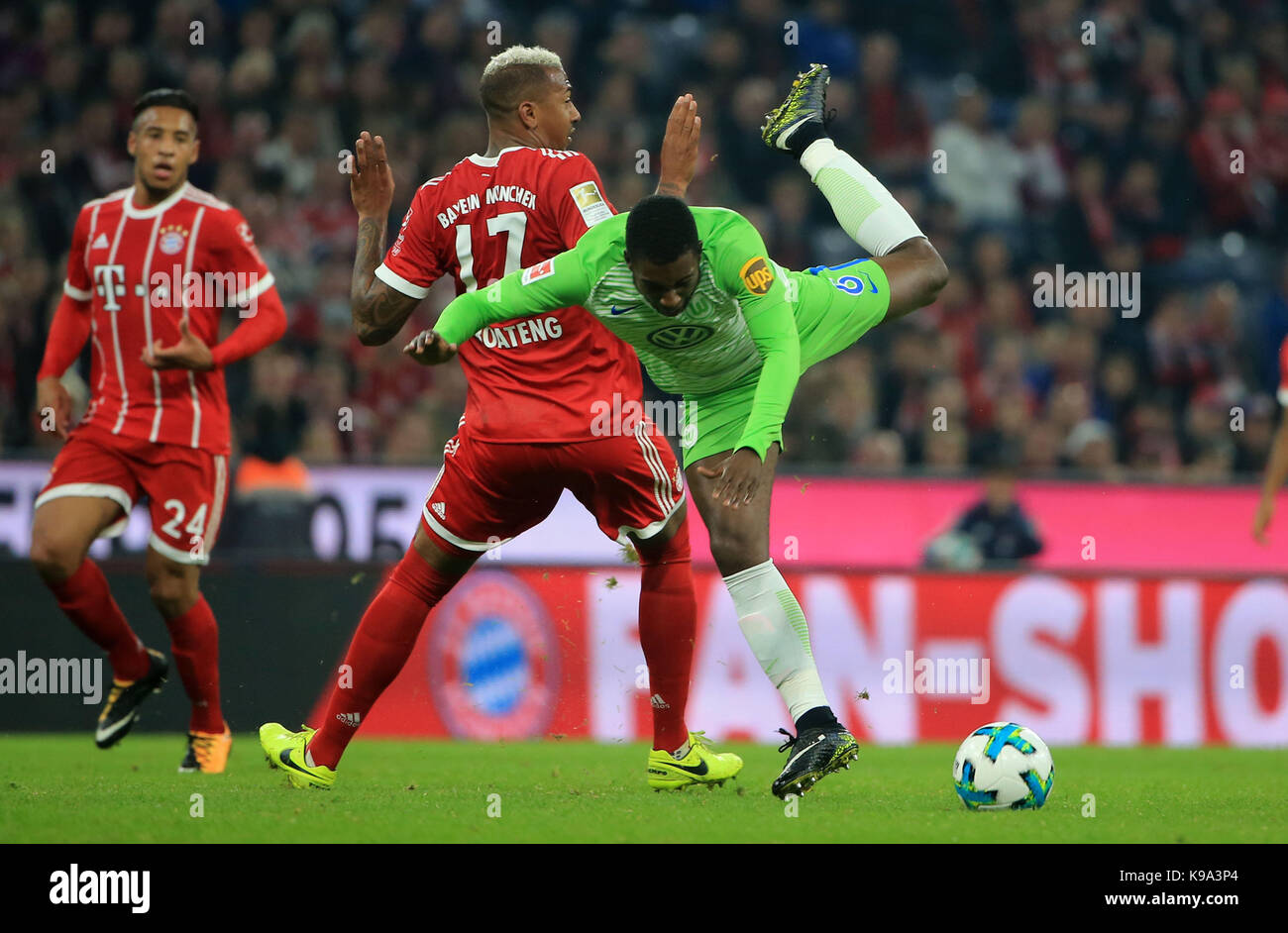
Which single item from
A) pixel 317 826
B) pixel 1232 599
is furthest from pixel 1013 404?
pixel 317 826

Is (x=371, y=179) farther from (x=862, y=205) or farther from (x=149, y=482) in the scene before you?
(x=862, y=205)

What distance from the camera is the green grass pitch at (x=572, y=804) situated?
452cm

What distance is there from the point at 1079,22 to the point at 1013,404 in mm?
4517

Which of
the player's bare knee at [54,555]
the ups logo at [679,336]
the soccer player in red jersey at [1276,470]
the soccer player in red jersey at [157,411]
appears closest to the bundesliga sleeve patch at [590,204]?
the ups logo at [679,336]

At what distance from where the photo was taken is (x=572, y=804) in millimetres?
5277

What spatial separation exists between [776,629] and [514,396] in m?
1.13

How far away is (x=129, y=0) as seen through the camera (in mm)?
13359

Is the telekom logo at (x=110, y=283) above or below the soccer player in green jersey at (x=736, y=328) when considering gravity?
above

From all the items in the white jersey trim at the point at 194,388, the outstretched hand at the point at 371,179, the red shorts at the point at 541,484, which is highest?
the outstretched hand at the point at 371,179

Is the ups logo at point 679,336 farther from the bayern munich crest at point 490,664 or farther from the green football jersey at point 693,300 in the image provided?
the bayern munich crest at point 490,664

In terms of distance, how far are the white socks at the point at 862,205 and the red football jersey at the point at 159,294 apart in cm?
217

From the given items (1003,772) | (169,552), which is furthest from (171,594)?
(1003,772)

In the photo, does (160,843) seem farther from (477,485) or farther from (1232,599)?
(1232,599)

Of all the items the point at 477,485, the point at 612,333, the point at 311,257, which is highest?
the point at 311,257
